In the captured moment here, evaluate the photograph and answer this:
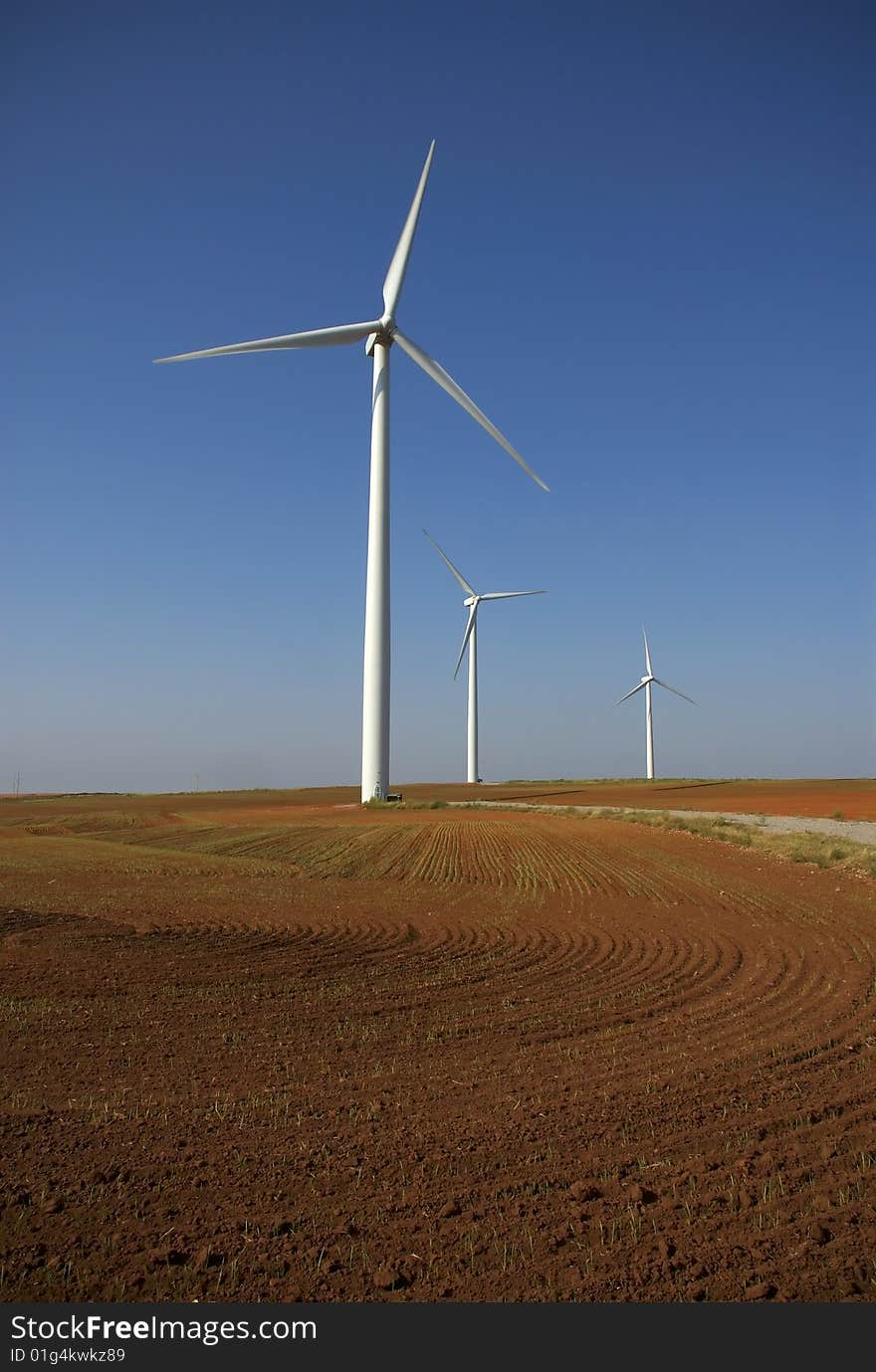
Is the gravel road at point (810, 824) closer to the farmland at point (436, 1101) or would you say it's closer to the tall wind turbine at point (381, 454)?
the tall wind turbine at point (381, 454)

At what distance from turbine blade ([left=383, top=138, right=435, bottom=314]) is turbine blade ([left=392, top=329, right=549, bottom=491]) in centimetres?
220

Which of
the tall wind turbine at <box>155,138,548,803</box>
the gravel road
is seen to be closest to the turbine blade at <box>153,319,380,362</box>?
the tall wind turbine at <box>155,138,548,803</box>

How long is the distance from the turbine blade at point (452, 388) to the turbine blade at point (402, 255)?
2198 mm

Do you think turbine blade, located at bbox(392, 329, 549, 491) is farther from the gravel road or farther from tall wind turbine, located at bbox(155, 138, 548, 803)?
the gravel road

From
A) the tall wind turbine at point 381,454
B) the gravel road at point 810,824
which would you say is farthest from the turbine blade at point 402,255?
the gravel road at point 810,824

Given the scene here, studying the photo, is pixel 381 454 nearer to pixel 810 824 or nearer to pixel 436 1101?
pixel 810 824

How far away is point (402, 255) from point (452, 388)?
8.93m

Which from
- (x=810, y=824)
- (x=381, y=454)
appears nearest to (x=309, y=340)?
(x=381, y=454)

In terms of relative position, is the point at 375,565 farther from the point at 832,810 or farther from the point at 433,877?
the point at 832,810

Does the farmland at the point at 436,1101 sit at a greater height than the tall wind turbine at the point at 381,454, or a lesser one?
lesser

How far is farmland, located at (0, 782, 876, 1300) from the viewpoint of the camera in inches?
230

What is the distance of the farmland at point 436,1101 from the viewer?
5.83 metres

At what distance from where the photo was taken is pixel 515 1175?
7.09m

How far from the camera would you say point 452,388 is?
54000mm
